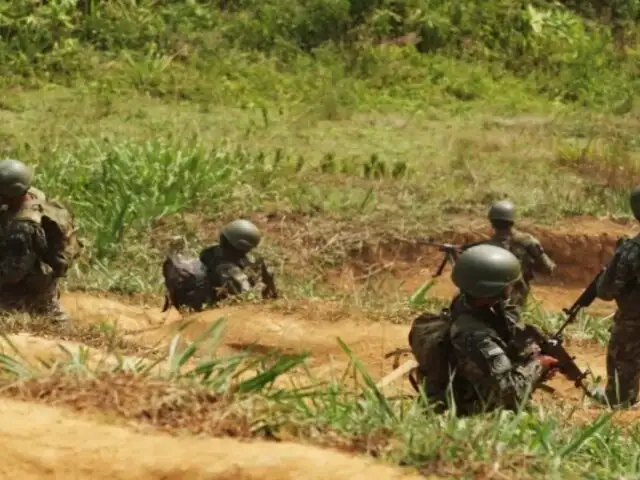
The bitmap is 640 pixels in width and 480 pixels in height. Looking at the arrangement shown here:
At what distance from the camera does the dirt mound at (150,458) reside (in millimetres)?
5094

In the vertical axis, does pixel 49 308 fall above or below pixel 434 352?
below

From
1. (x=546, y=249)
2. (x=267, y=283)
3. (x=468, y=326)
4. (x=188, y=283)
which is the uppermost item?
(x=468, y=326)

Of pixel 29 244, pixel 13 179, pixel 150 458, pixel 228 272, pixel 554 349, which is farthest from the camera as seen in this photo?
pixel 228 272

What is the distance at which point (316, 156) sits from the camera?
18047 millimetres

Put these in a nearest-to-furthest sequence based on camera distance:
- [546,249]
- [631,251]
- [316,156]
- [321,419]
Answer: [321,419] < [631,251] < [546,249] < [316,156]

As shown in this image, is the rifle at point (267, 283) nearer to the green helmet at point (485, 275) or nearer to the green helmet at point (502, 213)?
the green helmet at point (502, 213)

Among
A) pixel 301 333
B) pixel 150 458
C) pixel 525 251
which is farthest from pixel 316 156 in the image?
pixel 150 458

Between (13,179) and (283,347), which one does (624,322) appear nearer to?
(283,347)

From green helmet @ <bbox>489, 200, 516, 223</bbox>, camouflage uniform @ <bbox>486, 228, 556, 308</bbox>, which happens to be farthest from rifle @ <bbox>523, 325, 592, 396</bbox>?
green helmet @ <bbox>489, 200, 516, 223</bbox>

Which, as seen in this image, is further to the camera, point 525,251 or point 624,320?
point 525,251

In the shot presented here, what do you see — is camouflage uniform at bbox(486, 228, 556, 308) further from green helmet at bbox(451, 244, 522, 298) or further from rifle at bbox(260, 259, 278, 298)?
green helmet at bbox(451, 244, 522, 298)

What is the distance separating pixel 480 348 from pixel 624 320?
9.40ft

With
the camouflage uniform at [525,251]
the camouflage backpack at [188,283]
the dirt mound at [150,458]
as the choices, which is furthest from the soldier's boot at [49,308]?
the dirt mound at [150,458]

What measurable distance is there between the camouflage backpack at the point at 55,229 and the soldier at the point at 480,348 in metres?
3.49
